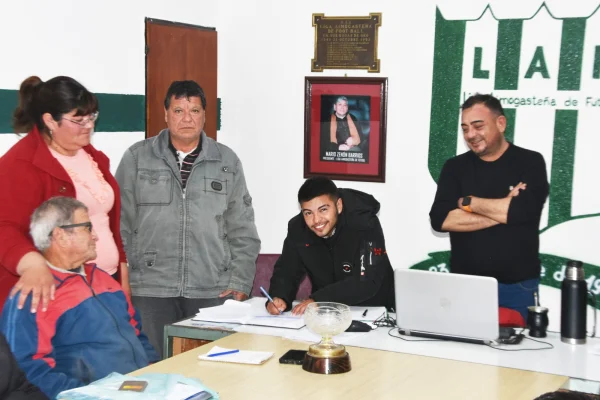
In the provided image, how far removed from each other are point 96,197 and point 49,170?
0.25 metres

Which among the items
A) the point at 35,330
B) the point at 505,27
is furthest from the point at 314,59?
the point at 35,330

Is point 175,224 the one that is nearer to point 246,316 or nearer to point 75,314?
point 246,316

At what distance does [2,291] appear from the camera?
309cm

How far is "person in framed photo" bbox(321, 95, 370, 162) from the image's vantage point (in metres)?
5.18

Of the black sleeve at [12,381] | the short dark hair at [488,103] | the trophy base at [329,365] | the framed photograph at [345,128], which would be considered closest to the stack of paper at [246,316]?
the trophy base at [329,365]

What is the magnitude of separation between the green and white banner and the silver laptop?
193 cm

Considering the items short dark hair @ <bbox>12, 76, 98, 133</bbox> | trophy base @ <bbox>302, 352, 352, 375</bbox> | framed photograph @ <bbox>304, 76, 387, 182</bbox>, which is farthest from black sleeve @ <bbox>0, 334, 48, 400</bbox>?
framed photograph @ <bbox>304, 76, 387, 182</bbox>

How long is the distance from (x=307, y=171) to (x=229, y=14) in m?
1.22

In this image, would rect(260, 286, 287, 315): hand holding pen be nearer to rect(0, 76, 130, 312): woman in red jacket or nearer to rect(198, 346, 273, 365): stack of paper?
rect(198, 346, 273, 365): stack of paper

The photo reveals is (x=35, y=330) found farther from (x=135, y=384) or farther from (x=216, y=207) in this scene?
(x=216, y=207)

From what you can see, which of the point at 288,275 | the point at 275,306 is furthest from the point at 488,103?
the point at 275,306

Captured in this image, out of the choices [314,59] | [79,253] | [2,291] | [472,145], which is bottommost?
[2,291]

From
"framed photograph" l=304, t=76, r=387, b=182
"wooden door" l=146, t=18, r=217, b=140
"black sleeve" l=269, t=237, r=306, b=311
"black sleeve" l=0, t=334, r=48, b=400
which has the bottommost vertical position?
"black sleeve" l=0, t=334, r=48, b=400

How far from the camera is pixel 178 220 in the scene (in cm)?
371
